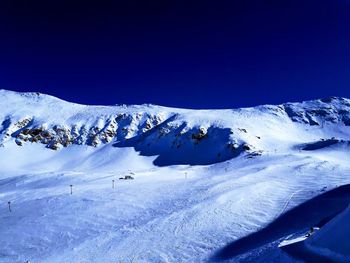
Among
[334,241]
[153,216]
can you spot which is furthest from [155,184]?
[334,241]

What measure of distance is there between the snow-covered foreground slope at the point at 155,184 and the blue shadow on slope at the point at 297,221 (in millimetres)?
404

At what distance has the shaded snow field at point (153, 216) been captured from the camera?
21.2 metres

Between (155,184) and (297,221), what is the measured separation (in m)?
22.3

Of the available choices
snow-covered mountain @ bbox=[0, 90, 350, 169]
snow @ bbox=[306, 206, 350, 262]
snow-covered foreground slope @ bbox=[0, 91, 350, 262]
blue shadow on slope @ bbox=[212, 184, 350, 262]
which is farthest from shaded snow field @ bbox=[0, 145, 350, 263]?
snow-covered mountain @ bbox=[0, 90, 350, 169]

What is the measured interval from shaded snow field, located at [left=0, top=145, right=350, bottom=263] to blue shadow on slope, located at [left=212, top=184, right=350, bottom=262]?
760 millimetres

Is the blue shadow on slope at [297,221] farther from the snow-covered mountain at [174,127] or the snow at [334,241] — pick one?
the snow-covered mountain at [174,127]

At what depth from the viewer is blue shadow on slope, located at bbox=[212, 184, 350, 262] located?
19.2 metres

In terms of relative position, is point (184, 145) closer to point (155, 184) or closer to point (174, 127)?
point (174, 127)

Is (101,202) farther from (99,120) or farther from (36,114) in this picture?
(36,114)

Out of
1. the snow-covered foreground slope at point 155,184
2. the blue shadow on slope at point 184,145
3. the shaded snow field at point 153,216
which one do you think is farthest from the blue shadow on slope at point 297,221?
the blue shadow on slope at point 184,145

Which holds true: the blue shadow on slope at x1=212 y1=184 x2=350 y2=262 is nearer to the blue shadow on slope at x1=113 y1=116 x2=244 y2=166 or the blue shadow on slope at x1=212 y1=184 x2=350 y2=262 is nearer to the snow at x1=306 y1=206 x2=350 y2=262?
the snow at x1=306 y1=206 x2=350 y2=262

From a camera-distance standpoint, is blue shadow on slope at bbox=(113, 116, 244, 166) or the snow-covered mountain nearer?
blue shadow on slope at bbox=(113, 116, 244, 166)

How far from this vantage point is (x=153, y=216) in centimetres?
2786

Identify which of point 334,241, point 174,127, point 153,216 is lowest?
point 153,216
